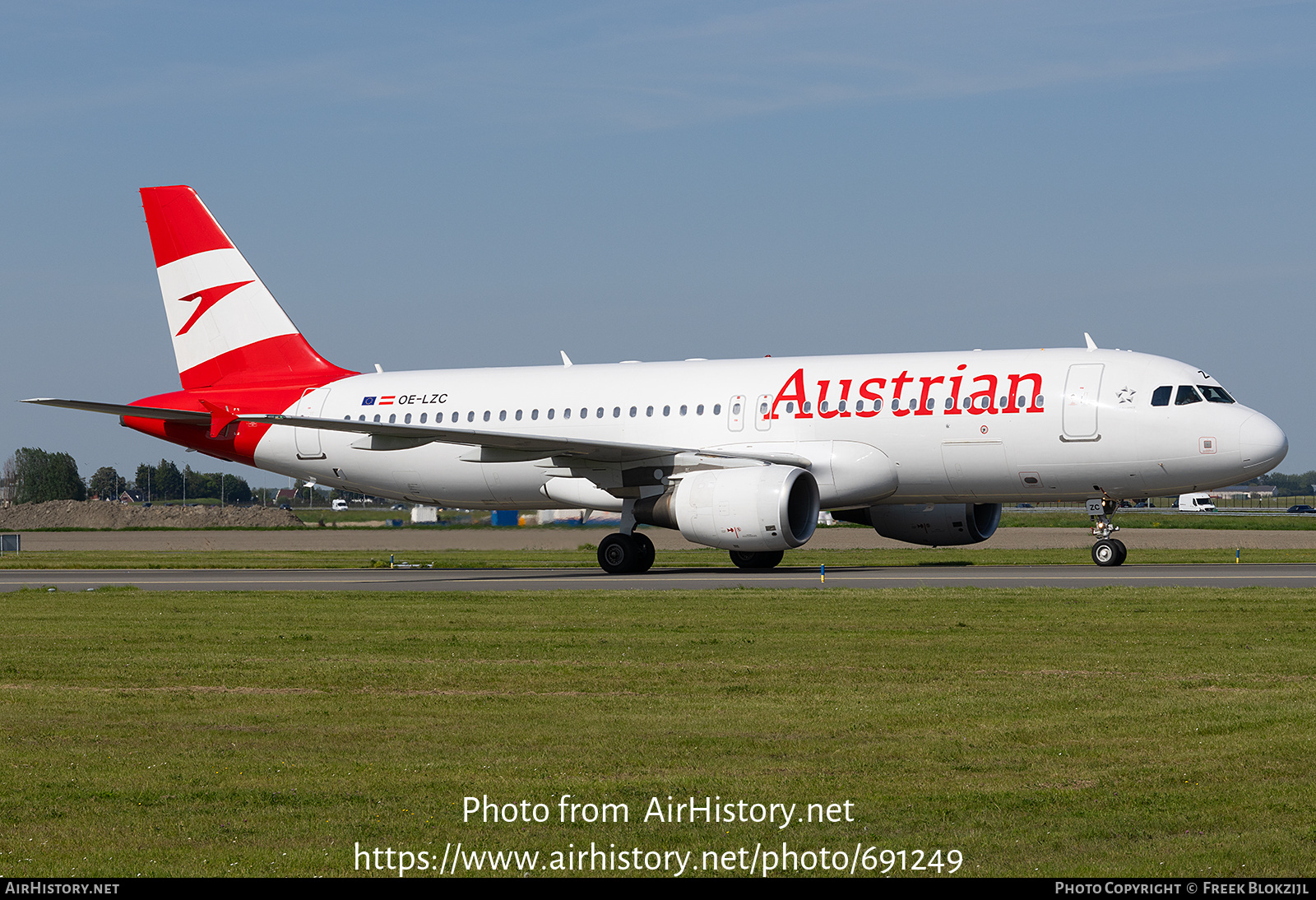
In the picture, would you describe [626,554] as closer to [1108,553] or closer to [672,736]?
[1108,553]

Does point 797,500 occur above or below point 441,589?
above

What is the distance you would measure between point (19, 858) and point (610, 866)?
2.65 metres

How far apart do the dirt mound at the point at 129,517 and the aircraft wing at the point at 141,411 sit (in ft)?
138

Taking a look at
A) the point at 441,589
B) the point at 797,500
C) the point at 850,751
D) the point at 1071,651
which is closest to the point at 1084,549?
the point at 797,500

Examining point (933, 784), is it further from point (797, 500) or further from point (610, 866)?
point (797, 500)

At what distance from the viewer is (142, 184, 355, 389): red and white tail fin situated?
33.6 metres

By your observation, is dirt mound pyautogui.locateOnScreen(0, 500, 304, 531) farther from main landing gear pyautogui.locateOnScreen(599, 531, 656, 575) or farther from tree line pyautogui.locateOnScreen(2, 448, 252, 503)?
main landing gear pyautogui.locateOnScreen(599, 531, 656, 575)

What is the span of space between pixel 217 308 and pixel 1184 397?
21775 mm

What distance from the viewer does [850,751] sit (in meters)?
8.59

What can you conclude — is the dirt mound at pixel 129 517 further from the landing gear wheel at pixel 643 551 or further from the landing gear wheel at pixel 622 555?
the landing gear wheel at pixel 643 551

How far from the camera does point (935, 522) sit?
30016 millimetres

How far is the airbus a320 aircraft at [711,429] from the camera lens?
2578 cm

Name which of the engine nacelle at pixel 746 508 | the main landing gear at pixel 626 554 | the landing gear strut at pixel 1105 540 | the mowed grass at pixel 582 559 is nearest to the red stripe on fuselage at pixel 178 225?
the mowed grass at pixel 582 559

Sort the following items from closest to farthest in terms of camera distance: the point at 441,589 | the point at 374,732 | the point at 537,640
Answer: the point at 374,732 < the point at 537,640 < the point at 441,589
